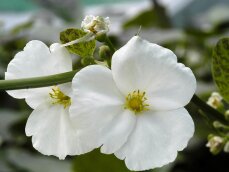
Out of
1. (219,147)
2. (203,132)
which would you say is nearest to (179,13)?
(203,132)

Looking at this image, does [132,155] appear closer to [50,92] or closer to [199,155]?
[50,92]

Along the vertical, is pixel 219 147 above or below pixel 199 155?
above

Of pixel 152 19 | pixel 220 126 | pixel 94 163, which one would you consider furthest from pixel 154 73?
pixel 152 19

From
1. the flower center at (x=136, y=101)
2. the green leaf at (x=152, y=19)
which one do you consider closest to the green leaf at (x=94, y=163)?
the flower center at (x=136, y=101)

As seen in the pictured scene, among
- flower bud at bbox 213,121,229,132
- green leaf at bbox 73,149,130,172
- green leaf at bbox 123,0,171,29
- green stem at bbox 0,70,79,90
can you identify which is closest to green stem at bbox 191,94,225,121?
flower bud at bbox 213,121,229,132

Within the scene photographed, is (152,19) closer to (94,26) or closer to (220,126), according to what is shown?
(220,126)

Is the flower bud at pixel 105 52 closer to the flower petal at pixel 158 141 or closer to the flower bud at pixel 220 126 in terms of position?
the flower petal at pixel 158 141

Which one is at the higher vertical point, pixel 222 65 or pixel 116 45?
pixel 222 65

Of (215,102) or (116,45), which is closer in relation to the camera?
(215,102)

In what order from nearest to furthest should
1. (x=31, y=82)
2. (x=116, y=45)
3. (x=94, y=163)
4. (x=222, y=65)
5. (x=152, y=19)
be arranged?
1. (x=31, y=82)
2. (x=222, y=65)
3. (x=94, y=163)
4. (x=116, y=45)
5. (x=152, y=19)
